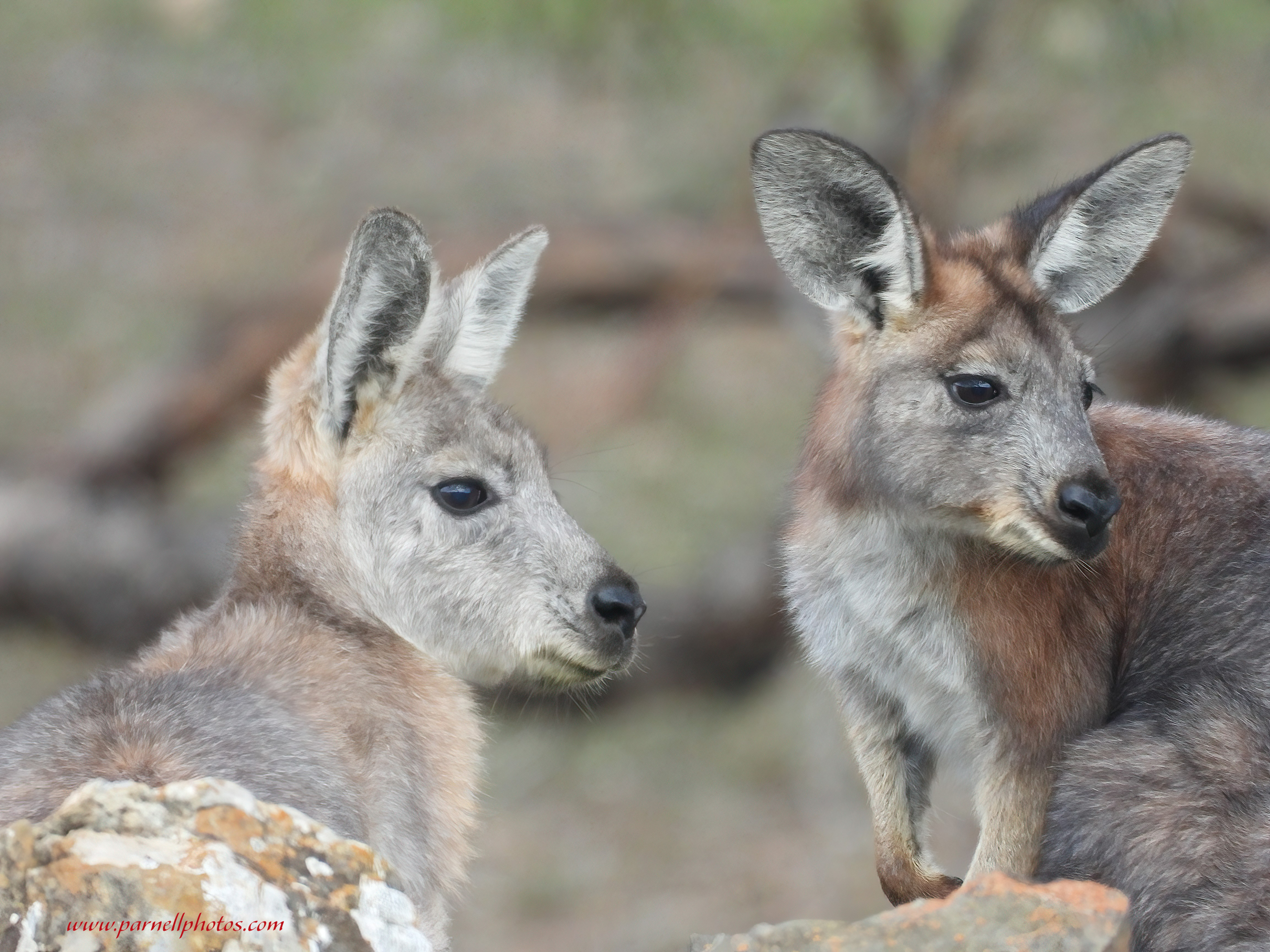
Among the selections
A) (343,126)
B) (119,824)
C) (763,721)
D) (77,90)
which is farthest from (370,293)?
(77,90)

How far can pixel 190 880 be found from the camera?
324 centimetres

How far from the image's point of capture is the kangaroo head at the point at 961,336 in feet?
14.6

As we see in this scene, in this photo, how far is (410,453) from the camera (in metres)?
4.92

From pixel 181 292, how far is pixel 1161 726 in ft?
50.3

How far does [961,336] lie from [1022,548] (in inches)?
26.9

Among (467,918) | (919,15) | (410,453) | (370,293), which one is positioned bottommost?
(467,918)

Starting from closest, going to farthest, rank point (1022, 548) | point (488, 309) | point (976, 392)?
point (1022, 548) < point (976, 392) < point (488, 309)

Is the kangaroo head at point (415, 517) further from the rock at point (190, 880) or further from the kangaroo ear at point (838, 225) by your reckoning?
the rock at point (190, 880)

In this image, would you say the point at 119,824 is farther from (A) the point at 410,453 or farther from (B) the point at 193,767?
(A) the point at 410,453

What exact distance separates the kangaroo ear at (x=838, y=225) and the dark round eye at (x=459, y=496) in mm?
1196

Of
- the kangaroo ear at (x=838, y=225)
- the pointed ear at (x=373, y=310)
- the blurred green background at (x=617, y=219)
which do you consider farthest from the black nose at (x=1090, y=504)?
the blurred green background at (x=617, y=219)

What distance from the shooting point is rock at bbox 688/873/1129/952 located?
333 cm

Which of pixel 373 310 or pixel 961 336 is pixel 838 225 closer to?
→ pixel 961 336

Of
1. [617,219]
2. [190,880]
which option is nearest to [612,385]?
[617,219]
